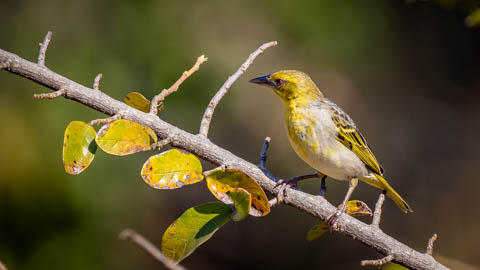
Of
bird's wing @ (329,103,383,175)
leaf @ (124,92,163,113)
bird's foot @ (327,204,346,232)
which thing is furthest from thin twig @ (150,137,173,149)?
bird's wing @ (329,103,383,175)

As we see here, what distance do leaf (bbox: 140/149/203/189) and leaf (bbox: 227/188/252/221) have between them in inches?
6.3

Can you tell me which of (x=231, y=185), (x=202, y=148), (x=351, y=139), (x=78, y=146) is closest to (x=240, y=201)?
(x=231, y=185)

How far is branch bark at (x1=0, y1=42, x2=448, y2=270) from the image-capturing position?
80.3 inches

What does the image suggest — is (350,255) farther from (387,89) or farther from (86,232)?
(86,232)

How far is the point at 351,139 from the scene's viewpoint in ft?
11.1

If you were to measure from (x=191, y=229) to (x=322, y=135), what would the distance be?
147 cm

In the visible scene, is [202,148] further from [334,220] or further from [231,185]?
[334,220]

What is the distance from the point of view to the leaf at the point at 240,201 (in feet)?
6.09

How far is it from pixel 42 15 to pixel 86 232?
2157mm

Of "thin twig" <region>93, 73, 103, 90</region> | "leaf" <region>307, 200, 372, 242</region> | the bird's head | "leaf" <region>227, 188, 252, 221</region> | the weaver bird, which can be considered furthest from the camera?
the bird's head

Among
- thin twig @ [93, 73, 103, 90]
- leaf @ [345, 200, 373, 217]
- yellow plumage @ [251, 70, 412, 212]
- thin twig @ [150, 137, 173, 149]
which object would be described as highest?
yellow plumage @ [251, 70, 412, 212]

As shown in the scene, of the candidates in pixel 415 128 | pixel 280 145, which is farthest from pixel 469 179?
pixel 280 145

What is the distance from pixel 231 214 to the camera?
6.32ft

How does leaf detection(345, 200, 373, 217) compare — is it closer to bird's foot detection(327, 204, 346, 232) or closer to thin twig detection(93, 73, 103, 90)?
bird's foot detection(327, 204, 346, 232)
